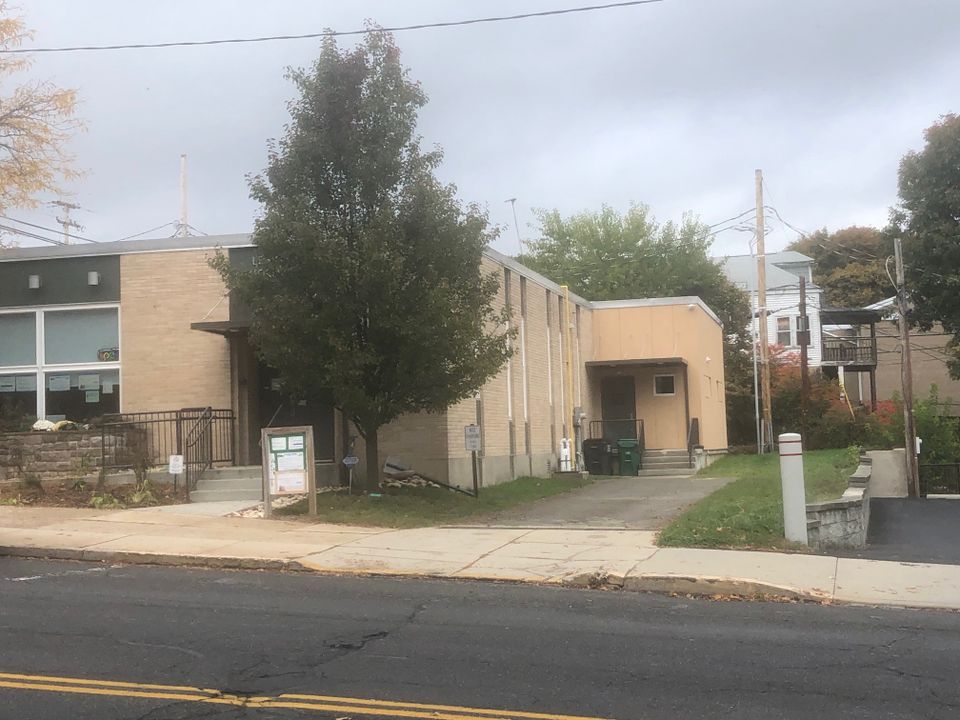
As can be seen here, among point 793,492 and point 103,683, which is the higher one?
point 793,492

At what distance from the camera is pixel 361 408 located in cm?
1441

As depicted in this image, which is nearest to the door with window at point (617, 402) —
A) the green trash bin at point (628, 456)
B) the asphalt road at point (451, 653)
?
the green trash bin at point (628, 456)

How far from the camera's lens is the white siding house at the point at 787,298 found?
173 ft

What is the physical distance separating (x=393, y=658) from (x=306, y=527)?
272 inches

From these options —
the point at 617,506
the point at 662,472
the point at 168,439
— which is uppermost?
the point at 168,439

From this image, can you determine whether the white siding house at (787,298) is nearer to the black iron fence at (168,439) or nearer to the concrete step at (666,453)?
the concrete step at (666,453)

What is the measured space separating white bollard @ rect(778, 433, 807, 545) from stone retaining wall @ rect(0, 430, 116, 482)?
11.6 metres

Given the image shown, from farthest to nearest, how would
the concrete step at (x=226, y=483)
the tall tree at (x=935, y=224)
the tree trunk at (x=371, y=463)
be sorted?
1. the tall tree at (x=935, y=224)
2. the concrete step at (x=226, y=483)
3. the tree trunk at (x=371, y=463)

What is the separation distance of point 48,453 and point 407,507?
6.73 metres

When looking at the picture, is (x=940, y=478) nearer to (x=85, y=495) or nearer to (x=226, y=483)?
(x=226, y=483)

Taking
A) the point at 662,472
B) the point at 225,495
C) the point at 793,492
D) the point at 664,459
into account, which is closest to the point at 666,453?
the point at 664,459

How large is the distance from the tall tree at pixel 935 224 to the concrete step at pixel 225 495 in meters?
27.6

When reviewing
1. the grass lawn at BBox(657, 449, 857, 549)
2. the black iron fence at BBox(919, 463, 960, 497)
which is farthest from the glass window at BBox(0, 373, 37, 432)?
the black iron fence at BBox(919, 463, 960, 497)

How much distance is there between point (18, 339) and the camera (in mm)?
19156
